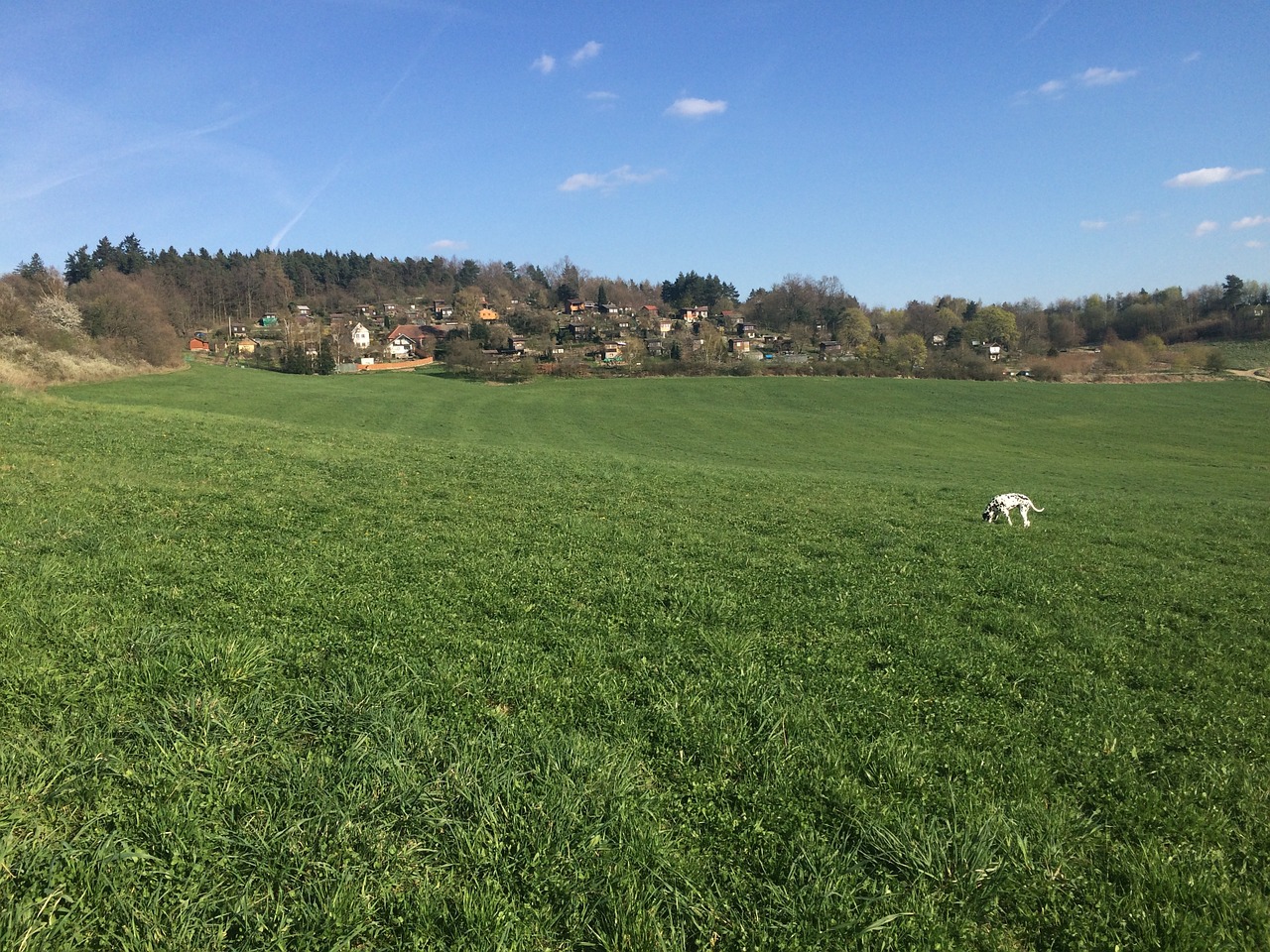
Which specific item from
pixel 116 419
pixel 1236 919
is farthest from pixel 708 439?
pixel 1236 919

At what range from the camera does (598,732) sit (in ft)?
17.0

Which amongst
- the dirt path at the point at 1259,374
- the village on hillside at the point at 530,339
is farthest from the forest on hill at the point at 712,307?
the dirt path at the point at 1259,374

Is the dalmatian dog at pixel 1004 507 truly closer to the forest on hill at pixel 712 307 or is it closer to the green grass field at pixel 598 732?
the green grass field at pixel 598 732

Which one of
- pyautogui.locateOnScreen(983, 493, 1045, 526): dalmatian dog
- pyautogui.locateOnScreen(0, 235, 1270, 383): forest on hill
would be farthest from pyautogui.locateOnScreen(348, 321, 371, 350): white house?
pyautogui.locateOnScreen(983, 493, 1045, 526): dalmatian dog

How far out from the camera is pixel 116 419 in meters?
20.7

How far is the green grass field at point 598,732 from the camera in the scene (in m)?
3.64

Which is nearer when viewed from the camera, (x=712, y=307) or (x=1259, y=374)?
(x=1259, y=374)

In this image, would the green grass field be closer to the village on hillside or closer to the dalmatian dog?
the dalmatian dog

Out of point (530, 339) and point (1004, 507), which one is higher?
point (530, 339)

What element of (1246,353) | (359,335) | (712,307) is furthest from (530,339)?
(1246,353)

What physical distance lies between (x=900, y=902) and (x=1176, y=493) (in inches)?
1335

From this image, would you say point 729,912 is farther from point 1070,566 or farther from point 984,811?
point 1070,566

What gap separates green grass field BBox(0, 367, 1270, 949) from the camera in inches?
143

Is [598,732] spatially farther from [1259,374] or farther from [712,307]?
[712,307]
